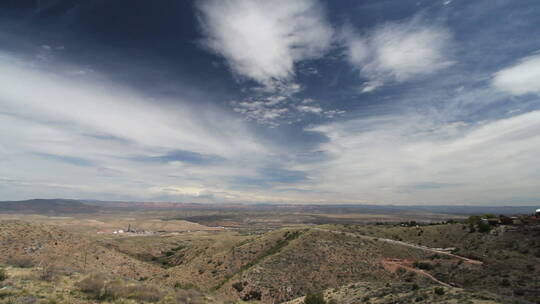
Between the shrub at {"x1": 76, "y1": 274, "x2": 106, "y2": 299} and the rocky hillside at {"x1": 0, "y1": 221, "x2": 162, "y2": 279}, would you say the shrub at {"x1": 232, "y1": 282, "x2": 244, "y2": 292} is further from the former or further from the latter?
the rocky hillside at {"x1": 0, "y1": 221, "x2": 162, "y2": 279}

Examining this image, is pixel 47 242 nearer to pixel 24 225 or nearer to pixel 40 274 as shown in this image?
pixel 24 225

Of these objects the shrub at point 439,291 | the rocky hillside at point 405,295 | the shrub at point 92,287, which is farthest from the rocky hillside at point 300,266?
the shrub at point 92,287

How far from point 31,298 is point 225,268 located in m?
39.2

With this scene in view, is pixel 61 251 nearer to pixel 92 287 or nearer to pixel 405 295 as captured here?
pixel 92 287

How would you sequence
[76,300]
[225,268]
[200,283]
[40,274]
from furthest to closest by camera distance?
[225,268] → [200,283] → [40,274] → [76,300]

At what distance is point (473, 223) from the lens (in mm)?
54875

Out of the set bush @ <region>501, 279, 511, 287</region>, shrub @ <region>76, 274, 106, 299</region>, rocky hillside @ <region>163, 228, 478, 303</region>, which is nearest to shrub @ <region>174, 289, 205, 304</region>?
shrub @ <region>76, 274, 106, 299</region>

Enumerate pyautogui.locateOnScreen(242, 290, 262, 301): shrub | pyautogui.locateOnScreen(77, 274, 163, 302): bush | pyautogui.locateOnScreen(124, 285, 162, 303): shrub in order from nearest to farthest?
pyautogui.locateOnScreen(77, 274, 163, 302): bush
pyautogui.locateOnScreen(124, 285, 162, 303): shrub
pyautogui.locateOnScreen(242, 290, 262, 301): shrub

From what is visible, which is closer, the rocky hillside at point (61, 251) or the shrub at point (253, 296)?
the shrub at point (253, 296)

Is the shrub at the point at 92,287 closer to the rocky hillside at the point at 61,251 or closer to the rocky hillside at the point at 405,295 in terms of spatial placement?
the rocky hillside at the point at 405,295

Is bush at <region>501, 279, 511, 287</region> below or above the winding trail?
above

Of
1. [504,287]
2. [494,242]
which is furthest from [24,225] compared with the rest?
[494,242]

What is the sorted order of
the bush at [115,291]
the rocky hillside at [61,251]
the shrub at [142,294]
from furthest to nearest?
the rocky hillside at [61,251], the shrub at [142,294], the bush at [115,291]

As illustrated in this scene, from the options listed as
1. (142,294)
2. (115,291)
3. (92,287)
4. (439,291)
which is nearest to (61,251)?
(92,287)
